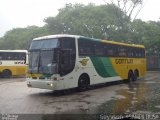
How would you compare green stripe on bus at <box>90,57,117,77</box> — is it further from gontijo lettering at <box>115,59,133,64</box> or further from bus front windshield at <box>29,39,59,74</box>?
bus front windshield at <box>29,39,59,74</box>

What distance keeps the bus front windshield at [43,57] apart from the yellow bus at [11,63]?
1329cm

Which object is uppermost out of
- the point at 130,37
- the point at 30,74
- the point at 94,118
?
the point at 130,37

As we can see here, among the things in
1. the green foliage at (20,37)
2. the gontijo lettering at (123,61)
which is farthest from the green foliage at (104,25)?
the gontijo lettering at (123,61)

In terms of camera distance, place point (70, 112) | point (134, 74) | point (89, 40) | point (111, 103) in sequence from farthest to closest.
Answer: point (134, 74), point (89, 40), point (111, 103), point (70, 112)

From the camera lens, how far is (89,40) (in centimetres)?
1775

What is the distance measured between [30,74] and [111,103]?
535 cm

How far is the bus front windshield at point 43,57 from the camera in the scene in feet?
49.2

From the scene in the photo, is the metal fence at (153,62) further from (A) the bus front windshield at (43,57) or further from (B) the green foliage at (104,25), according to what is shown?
(A) the bus front windshield at (43,57)

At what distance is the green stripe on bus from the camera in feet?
59.7

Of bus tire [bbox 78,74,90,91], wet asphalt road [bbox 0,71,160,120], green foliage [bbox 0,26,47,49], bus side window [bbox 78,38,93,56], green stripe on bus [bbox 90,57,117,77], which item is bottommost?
wet asphalt road [bbox 0,71,160,120]

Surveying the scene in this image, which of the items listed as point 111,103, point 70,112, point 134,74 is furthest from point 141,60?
point 70,112

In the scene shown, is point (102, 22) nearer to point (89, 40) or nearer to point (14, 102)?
point (89, 40)

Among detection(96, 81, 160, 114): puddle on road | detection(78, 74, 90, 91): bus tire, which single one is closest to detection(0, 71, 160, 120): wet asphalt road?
detection(96, 81, 160, 114): puddle on road

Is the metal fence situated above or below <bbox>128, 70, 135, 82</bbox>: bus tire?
above
